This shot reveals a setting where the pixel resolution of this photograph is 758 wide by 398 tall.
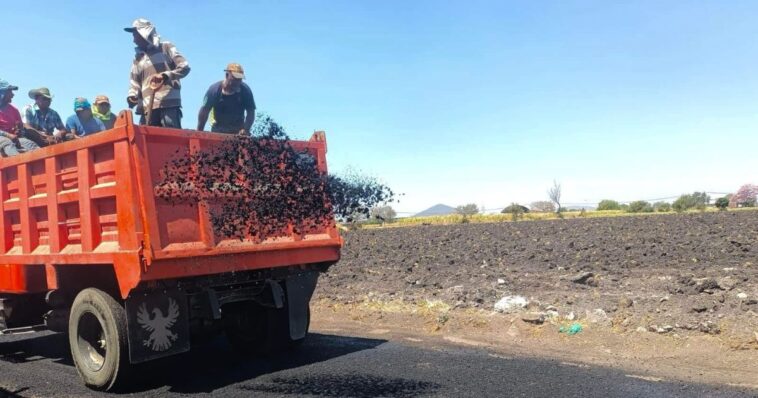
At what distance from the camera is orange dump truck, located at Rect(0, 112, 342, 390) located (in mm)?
4594

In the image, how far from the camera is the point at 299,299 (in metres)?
5.86

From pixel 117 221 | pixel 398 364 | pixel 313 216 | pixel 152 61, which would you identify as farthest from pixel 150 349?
pixel 152 61

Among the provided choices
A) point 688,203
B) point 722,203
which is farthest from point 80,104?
point 688,203

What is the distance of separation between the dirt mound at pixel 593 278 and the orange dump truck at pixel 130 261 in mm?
3732

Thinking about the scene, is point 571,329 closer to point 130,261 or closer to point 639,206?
point 130,261

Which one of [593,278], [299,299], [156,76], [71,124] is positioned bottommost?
[593,278]

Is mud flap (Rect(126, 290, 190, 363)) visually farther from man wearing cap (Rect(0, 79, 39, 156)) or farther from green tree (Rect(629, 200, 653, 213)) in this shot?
green tree (Rect(629, 200, 653, 213))

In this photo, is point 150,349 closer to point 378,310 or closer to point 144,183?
point 144,183

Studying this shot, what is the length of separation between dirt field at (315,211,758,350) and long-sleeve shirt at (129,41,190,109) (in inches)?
194

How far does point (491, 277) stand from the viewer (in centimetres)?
1098

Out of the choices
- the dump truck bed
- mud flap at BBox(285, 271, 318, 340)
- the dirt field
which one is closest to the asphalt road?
mud flap at BBox(285, 271, 318, 340)

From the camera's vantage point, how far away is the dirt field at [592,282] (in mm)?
7109

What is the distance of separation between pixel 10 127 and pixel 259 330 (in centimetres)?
404

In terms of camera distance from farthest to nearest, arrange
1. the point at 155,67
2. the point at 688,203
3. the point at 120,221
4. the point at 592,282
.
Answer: the point at 688,203 < the point at 592,282 < the point at 155,67 < the point at 120,221
